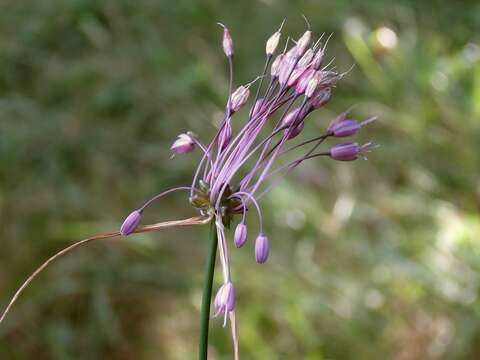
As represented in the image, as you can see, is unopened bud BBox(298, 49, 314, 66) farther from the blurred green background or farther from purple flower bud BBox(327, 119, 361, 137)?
the blurred green background

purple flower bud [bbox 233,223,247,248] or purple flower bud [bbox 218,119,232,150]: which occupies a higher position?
purple flower bud [bbox 218,119,232,150]

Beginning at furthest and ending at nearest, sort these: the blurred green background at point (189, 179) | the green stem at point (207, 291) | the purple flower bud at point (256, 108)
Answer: the blurred green background at point (189, 179) → the purple flower bud at point (256, 108) → the green stem at point (207, 291)

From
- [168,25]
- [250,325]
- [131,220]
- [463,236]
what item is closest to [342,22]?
[168,25]

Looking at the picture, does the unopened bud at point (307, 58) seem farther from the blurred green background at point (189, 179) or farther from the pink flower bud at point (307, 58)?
the blurred green background at point (189, 179)

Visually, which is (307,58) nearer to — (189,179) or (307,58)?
(307,58)

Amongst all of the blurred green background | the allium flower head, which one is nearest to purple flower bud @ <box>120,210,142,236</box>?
the allium flower head

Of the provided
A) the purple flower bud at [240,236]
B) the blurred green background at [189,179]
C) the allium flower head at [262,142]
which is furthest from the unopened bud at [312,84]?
the blurred green background at [189,179]

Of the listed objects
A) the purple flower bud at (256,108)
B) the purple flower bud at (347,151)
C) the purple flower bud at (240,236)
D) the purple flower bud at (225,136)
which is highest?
the purple flower bud at (256,108)
